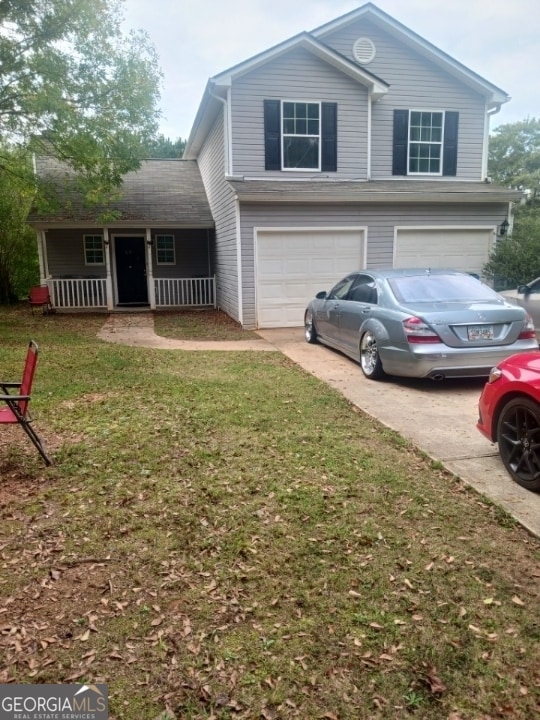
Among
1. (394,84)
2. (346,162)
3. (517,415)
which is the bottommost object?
(517,415)

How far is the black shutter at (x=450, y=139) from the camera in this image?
14.6 meters

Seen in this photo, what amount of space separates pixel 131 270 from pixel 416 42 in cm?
1142

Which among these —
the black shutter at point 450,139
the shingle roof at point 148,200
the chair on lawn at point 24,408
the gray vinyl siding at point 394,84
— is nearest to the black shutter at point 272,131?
the gray vinyl siding at point 394,84

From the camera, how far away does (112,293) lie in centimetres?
1756

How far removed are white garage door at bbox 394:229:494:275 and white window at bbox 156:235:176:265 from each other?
343 inches

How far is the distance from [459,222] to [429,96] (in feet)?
12.4

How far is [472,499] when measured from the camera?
12.9 ft

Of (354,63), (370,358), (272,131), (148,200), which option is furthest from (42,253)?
(370,358)

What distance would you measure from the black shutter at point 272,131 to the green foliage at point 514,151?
95.1 ft

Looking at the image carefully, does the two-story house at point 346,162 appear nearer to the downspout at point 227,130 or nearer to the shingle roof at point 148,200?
the downspout at point 227,130

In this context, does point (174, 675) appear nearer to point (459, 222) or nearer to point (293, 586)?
point (293, 586)

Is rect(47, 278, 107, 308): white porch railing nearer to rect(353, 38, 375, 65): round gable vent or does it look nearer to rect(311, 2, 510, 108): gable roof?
rect(311, 2, 510, 108): gable roof

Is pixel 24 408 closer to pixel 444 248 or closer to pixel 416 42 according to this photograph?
pixel 444 248

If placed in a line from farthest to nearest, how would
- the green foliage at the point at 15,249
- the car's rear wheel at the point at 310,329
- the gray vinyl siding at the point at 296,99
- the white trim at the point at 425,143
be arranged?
the green foliage at the point at 15,249
the white trim at the point at 425,143
the gray vinyl siding at the point at 296,99
the car's rear wheel at the point at 310,329
